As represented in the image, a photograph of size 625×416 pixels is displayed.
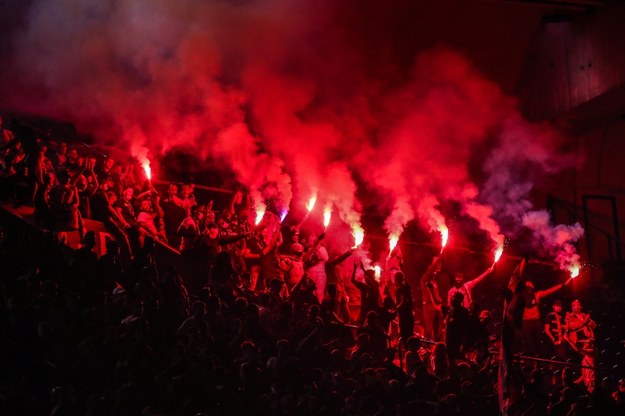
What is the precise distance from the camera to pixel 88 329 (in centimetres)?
589

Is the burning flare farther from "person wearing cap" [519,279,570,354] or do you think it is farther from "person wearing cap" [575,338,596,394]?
"person wearing cap" [575,338,596,394]

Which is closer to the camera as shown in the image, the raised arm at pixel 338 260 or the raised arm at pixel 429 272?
the raised arm at pixel 338 260

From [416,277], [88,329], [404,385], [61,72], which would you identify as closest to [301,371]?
[404,385]

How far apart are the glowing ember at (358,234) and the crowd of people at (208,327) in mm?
1169

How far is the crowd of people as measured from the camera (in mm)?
5691

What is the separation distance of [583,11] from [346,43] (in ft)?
13.1

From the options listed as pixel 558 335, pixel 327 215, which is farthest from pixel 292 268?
pixel 558 335

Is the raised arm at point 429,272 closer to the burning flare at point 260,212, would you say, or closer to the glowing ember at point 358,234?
the glowing ember at point 358,234

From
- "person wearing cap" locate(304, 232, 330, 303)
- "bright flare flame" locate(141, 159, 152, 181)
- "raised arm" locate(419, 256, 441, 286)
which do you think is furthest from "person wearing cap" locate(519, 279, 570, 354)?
"bright flare flame" locate(141, 159, 152, 181)

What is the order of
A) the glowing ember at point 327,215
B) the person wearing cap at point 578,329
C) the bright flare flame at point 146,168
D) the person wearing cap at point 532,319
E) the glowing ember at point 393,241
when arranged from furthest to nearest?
the glowing ember at point 327,215 → the glowing ember at point 393,241 → the person wearing cap at point 532,319 → the bright flare flame at point 146,168 → the person wearing cap at point 578,329

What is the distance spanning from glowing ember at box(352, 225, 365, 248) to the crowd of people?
1169 millimetres

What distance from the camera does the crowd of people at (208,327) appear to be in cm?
569

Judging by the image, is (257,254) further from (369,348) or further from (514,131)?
(514,131)

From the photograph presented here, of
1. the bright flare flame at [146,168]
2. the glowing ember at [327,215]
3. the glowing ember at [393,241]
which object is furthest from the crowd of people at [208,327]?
the glowing ember at [327,215]
